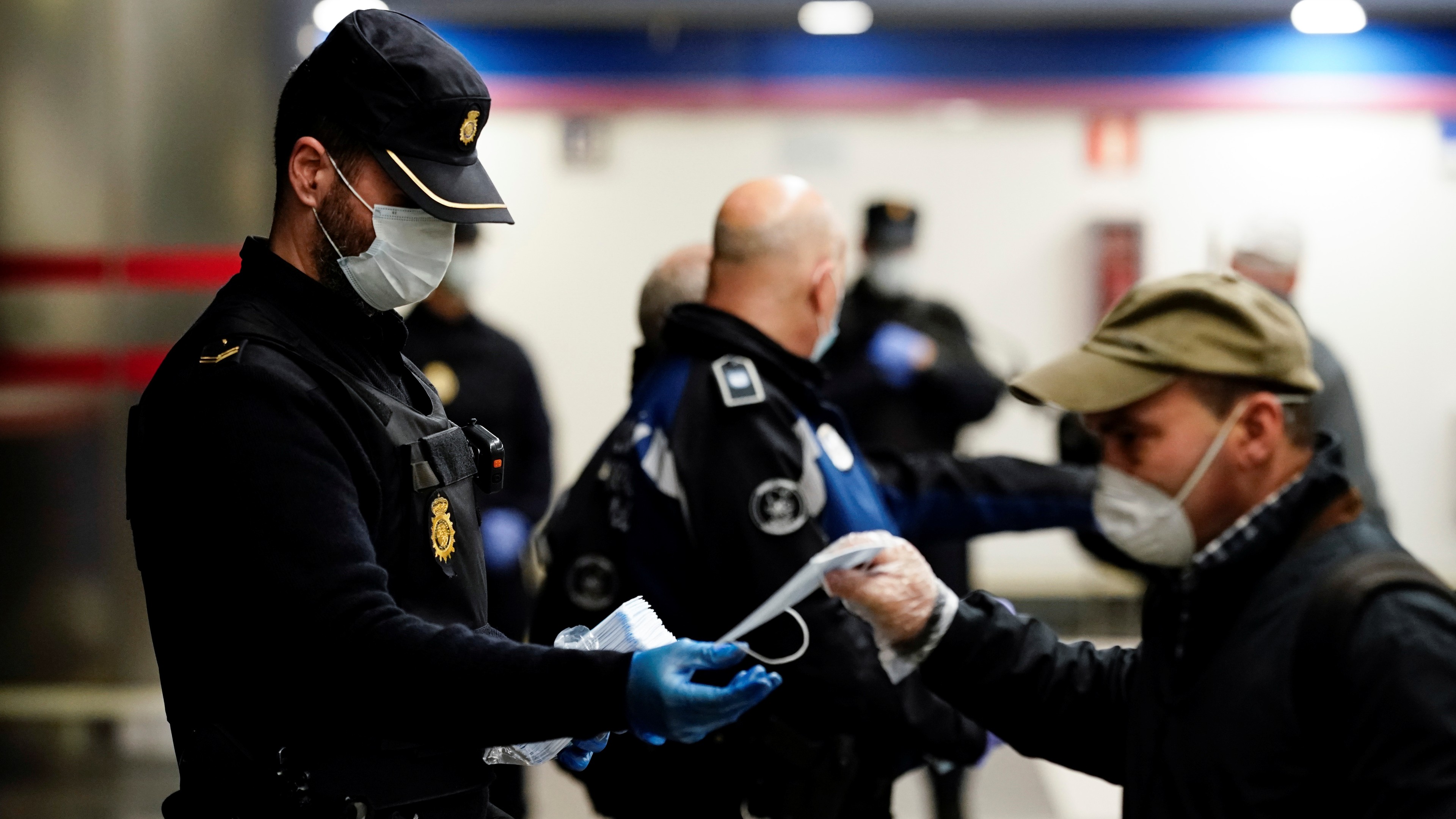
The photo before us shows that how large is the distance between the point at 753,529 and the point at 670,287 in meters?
0.83

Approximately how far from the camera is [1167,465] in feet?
5.34

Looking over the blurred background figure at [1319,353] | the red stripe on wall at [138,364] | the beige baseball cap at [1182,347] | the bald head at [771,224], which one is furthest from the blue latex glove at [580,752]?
the red stripe on wall at [138,364]

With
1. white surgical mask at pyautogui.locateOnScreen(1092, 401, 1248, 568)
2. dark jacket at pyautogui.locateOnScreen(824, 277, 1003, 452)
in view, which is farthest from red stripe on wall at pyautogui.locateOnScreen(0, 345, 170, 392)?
white surgical mask at pyautogui.locateOnScreen(1092, 401, 1248, 568)

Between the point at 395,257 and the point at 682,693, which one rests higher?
the point at 395,257

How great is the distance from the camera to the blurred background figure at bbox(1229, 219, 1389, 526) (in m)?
3.73

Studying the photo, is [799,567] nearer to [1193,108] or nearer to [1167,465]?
[1167,465]

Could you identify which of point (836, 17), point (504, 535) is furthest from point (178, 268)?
point (836, 17)

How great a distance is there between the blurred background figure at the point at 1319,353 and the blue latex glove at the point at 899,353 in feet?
2.94

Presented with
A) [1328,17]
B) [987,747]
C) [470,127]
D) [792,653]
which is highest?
[1328,17]

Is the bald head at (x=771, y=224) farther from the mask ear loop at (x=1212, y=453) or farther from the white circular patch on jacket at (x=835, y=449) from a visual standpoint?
the mask ear loop at (x=1212, y=453)

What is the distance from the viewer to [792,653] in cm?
226

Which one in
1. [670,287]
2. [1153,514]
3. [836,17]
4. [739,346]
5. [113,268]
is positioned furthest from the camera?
[836,17]

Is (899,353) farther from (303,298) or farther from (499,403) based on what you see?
(303,298)

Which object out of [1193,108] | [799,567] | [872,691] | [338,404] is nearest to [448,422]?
[338,404]
